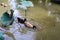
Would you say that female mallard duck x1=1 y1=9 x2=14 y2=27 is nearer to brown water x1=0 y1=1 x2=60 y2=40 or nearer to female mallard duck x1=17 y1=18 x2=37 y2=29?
female mallard duck x1=17 y1=18 x2=37 y2=29

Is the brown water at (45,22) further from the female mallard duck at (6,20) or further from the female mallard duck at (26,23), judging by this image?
the female mallard duck at (6,20)

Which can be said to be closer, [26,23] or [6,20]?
[6,20]

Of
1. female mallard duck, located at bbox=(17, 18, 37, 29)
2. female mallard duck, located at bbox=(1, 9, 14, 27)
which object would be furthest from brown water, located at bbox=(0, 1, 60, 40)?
female mallard duck, located at bbox=(1, 9, 14, 27)

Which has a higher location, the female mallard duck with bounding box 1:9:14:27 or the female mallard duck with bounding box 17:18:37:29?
the female mallard duck with bounding box 1:9:14:27

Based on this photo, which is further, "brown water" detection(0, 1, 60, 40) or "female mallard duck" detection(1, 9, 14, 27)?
"female mallard duck" detection(1, 9, 14, 27)

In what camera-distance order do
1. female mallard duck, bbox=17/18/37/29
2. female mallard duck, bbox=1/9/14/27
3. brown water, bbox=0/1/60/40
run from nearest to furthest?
brown water, bbox=0/1/60/40 < female mallard duck, bbox=1/9/14/27 < female mallard duck, bbox=17/18/37/29

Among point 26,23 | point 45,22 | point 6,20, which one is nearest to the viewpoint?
point 6,20

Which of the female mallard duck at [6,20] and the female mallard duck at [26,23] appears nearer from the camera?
the female mallard duck at [6,20]

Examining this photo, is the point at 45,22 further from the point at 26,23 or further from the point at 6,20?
the point at 6,20

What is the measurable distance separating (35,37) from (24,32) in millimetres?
424

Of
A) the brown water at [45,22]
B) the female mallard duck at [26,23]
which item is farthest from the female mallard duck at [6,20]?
the brown water at [45,22]

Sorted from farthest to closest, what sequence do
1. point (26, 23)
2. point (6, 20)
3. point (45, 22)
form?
point (45, 22), point (26, 23), point (6, 20)

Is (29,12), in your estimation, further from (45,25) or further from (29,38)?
(29,38)

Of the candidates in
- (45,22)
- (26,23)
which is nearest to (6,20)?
(26,23)
